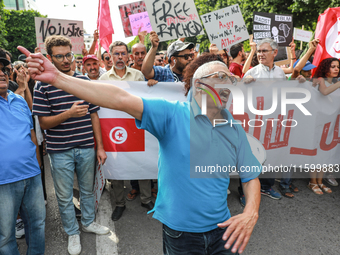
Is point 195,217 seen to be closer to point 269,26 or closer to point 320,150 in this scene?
point 320,150

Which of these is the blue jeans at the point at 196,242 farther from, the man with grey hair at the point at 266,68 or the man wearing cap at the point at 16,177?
the man with grey hair at the point at 266,68

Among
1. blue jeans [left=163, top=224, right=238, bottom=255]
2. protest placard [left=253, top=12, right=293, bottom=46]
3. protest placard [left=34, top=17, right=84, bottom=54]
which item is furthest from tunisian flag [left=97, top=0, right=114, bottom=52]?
blue jeans [left=163, top=224, right=238, bottom=255]

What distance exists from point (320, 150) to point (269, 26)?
279 cm

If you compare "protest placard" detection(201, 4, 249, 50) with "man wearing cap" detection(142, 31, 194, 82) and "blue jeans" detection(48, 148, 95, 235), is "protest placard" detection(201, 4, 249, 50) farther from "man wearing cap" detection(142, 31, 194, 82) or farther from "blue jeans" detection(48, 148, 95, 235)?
"blue jeans" detection(48, 148, 95, 235)

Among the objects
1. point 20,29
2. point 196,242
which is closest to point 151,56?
point 196,242

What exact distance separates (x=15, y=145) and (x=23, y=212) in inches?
24.5

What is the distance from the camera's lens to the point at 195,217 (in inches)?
60.2

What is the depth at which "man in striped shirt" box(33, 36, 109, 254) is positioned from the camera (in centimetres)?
257

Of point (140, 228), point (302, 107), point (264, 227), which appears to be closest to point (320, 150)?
point (302, 107)

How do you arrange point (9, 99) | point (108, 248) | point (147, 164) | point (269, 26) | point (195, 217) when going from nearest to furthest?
1. point (195, 217)
2. point (9, 99)
3. point (108, 248)
4. point (147, 164)
5. point (269, 26)

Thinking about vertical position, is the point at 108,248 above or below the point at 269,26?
below

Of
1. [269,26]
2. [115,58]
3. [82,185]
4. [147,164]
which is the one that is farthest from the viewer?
[269,26]

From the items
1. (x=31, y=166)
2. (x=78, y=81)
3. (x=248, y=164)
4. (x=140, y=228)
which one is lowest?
(x=140, y=228)

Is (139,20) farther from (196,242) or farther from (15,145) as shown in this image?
(196,242)
